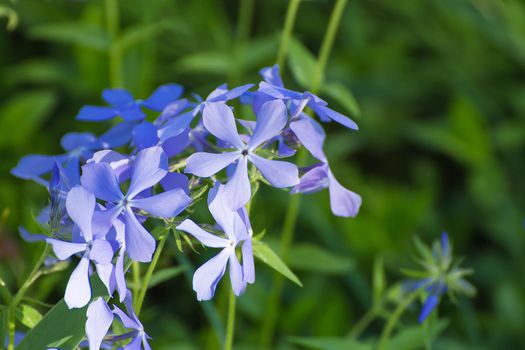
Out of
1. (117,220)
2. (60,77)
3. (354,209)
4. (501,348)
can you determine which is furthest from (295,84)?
(117,220)

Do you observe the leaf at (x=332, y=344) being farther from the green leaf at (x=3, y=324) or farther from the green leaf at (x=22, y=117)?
the green leaf at (x=22, y=117)

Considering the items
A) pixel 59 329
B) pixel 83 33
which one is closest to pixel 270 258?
pixel 59 329

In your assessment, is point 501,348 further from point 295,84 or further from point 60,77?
point 60,77

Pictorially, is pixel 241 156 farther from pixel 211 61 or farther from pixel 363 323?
pixel 211 61

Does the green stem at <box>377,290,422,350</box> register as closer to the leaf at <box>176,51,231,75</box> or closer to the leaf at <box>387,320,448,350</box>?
the leaf at <box>387,320,448,350</box>

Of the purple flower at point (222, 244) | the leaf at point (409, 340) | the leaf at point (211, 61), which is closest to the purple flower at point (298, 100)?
the purple flower at point (222, 244)

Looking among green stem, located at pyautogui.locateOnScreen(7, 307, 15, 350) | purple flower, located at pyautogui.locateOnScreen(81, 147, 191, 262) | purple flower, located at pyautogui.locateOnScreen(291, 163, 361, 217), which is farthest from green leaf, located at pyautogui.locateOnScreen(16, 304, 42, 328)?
purple flower, located at pyautogui.locateOnScreen(291, 163, 361, 217)
